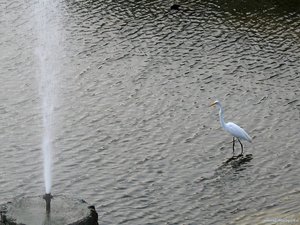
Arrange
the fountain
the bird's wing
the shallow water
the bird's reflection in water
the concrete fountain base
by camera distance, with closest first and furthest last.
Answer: the concrete fountain base → the fountain → the shallow water → the bird's reflection in water → the bird's wing

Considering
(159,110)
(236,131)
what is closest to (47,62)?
(159,110)

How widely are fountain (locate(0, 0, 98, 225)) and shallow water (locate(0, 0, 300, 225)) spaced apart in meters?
0.40

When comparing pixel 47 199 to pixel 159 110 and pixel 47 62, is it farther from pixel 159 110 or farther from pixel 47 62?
pixel 47 62

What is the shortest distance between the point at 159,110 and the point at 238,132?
4796 millimetres

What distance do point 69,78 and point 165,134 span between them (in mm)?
7907

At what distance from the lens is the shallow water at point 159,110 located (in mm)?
24750

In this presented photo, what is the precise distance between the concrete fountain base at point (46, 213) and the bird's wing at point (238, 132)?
8.76m

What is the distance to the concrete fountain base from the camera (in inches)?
785

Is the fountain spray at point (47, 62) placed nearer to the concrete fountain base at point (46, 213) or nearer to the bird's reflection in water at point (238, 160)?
the concrete fountain base at point (46, 213)

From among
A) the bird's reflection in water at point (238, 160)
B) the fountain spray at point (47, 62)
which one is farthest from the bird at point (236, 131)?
the fountain spray at point (47, 62)

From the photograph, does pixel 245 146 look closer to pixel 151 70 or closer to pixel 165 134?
pixel 165 134

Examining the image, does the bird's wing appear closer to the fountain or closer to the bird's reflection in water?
the bird's reflection in water

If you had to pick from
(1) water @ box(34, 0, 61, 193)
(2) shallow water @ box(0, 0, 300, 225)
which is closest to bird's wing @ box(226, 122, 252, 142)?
(2) shallow water @ box(0, 0, 300, 225)

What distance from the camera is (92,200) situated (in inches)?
954
